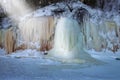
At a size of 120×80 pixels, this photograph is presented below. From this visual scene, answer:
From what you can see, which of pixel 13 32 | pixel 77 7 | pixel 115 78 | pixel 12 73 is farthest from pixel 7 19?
pixel 115 78

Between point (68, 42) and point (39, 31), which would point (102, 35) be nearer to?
point (68, 42)

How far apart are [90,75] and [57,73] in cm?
115

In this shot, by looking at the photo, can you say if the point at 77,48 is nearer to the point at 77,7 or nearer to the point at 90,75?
the point at 77,7

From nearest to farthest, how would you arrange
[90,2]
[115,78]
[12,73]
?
[115,78] → [12,73] → [90,2]

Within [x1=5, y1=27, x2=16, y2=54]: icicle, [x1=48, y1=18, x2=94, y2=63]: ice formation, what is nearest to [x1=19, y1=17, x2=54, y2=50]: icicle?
[x1=48, y1=18, x2=94, y2=63]: ice formation

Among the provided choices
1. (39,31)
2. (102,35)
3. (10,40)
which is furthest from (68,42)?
(10,40)

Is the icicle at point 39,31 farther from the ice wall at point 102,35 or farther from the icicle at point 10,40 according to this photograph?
the ice wall at point 102,35

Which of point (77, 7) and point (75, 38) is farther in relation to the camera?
point (77, 7)

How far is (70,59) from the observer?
570 inches

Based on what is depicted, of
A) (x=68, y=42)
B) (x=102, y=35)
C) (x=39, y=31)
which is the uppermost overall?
(x=39, y=31)

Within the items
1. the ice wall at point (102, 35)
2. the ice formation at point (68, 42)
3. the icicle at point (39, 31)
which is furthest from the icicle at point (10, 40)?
the ice wall at point (102, 35)

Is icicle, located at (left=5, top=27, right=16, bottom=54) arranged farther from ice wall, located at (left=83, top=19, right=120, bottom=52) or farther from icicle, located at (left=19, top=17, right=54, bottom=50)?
ice wall, located at (left=83, top=19, right=120, bottom=52)

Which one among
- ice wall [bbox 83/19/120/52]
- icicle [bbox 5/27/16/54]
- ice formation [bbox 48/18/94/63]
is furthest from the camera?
icicle [bbox 5/27/16/54]

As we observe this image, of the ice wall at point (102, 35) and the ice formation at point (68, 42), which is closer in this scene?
the ice formation at point (68, 42)
